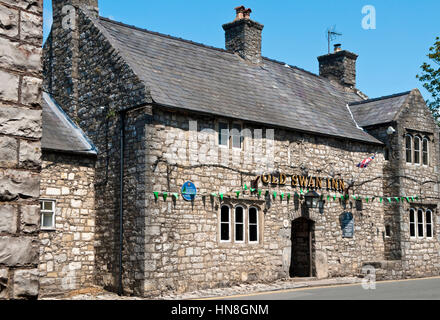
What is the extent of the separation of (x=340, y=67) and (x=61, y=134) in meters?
15.2

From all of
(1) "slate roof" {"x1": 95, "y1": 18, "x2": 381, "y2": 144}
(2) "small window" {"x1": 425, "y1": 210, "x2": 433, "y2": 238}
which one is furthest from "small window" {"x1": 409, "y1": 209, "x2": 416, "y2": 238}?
(1) "slate roof" {"x1": 95, "y1": 18, "x2": 381, "y2": 144}

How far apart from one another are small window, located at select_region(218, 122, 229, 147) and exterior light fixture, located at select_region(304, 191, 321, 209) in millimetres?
3807

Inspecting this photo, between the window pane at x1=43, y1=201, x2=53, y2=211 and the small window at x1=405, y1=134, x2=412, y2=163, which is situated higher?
the small window at x1=405, y1=134, x2=412, y2=163

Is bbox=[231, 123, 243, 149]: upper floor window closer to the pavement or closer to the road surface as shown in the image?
the pavement

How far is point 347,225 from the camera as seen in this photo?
67.1 ft

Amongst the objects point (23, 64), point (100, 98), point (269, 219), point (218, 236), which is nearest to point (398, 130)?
point (269, 219)

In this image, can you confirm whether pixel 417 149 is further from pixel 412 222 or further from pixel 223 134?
pixel 223 134

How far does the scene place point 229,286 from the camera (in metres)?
16.6

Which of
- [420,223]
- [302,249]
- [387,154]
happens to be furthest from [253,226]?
[420,223]

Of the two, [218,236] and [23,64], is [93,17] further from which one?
[23,64]

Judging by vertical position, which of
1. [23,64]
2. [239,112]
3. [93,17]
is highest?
[93,17]

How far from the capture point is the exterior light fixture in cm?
1920

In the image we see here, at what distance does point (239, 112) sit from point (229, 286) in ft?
17.4

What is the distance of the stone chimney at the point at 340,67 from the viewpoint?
27.1m
